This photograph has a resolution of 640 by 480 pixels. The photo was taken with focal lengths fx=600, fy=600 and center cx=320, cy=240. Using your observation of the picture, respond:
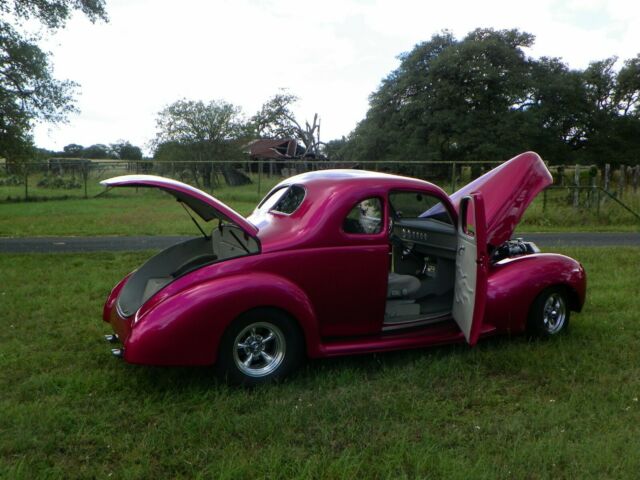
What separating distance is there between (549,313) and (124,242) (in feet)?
29.6

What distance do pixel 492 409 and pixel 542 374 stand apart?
0.82m

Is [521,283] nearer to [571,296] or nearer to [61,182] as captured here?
[571,296]

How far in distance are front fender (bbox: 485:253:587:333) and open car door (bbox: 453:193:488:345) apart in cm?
44

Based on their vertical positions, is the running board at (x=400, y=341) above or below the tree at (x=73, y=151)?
below

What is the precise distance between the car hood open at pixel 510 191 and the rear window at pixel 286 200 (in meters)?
1.41

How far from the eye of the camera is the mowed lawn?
3266 millimetres

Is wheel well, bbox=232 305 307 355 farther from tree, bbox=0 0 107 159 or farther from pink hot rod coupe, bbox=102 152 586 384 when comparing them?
tree, bbox=0 0 107 159

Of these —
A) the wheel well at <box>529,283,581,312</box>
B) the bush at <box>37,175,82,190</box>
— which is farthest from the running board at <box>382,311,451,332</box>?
the bush at <box>37,175,82,190</box>

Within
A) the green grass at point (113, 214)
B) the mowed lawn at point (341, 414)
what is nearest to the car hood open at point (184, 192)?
the mowed lawn at point (341, 414)

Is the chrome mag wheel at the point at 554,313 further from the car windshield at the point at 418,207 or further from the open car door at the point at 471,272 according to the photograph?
the car windshield at the point at 418,207

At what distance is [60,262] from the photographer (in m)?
9.74

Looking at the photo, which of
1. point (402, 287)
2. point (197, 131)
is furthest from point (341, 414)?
point (197, 131)

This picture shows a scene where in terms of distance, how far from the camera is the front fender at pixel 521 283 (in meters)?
5.21

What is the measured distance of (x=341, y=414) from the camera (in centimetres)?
388
